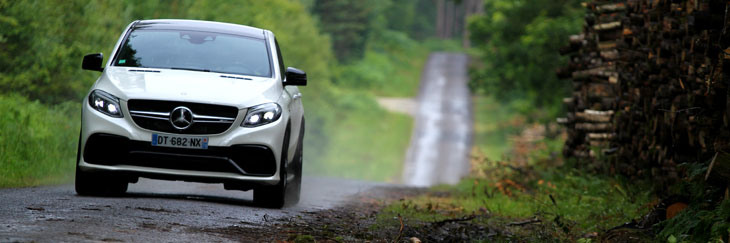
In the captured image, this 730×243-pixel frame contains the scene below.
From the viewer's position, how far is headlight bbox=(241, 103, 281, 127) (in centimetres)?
927

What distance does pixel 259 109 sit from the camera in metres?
9.33

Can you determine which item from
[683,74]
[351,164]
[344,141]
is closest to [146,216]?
[683,74]

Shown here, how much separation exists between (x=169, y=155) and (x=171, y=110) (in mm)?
413

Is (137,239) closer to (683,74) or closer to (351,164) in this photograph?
(683,74)

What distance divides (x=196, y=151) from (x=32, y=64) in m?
11.1

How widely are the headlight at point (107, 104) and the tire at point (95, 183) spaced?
1.43ft

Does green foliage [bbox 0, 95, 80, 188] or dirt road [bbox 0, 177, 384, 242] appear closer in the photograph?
dirt road [bbox 0, 177, 384, 242]

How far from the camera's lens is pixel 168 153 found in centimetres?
913

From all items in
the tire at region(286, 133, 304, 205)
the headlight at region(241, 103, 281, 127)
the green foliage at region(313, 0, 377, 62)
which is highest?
the headlight at region(241, 103, 281, 127)

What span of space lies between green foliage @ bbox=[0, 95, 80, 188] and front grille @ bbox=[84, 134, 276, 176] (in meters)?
3.07

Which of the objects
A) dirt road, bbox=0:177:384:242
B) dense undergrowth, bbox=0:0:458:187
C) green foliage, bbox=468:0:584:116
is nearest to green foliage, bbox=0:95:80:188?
dense undergrowth, bbox=0:0:458:187

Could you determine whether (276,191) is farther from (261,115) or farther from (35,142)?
(35,142)

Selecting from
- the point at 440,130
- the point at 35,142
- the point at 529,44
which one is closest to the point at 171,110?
the point at 35,142

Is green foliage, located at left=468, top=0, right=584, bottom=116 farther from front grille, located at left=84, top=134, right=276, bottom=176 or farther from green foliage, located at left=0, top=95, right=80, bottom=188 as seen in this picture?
front grille, located at left=84, top=134, right=276, bottom=176
